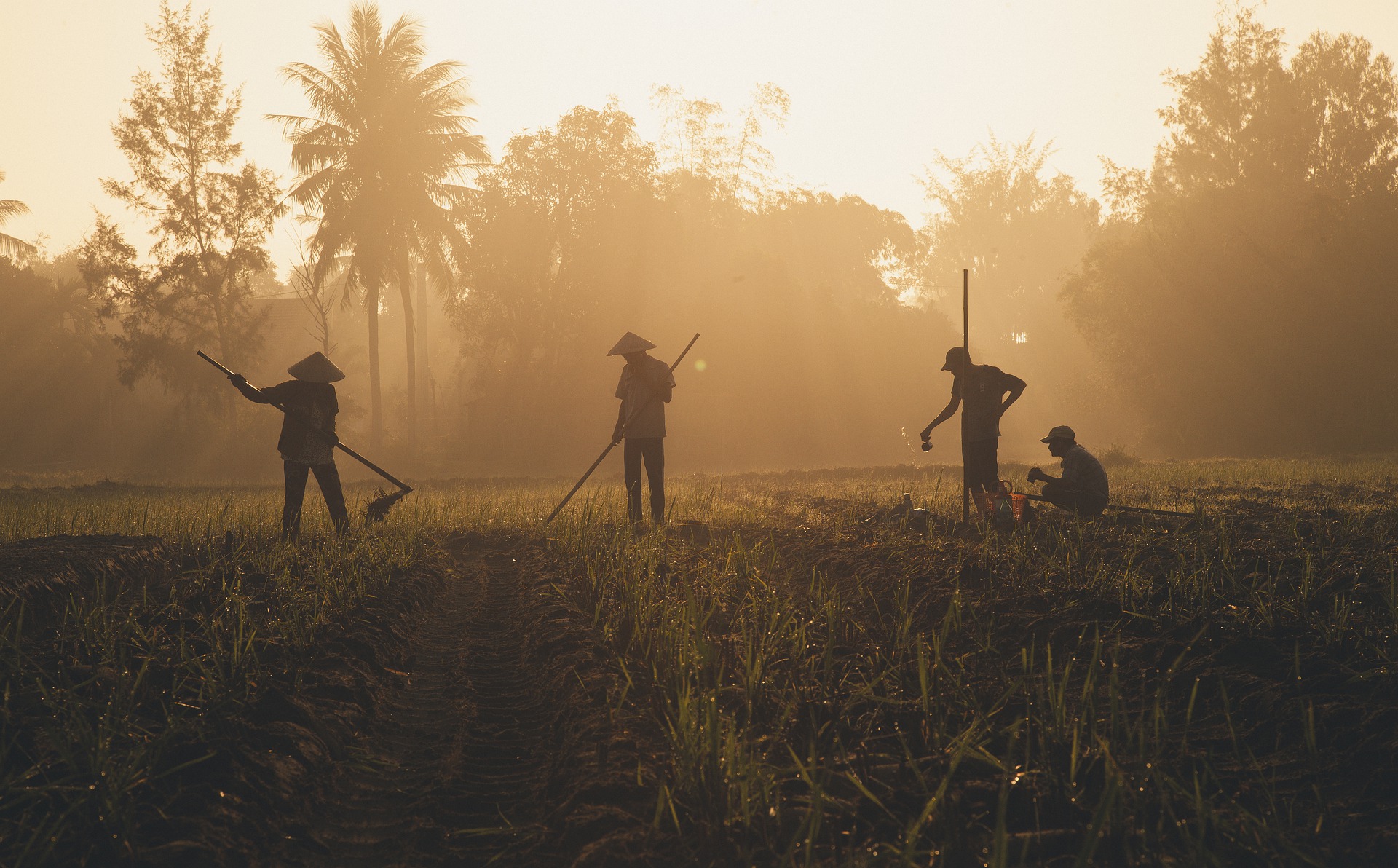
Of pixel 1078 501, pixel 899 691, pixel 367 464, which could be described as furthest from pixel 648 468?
pixel 899 691

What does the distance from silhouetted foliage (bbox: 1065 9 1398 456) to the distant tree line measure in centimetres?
8

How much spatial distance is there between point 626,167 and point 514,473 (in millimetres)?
11021

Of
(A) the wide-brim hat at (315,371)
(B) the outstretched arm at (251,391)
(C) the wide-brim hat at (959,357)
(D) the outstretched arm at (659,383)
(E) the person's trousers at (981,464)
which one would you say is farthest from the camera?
(D) the outstretched arm at (659,383)

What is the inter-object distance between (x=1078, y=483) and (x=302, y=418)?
22.3 feet

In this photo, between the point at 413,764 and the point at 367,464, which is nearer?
the point at 413,764

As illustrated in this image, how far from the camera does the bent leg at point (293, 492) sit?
7.76 metres

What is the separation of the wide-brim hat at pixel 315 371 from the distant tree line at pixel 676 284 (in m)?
19.3

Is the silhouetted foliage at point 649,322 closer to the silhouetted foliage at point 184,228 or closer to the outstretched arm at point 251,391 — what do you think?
the silhouetted foliage at point 184,228

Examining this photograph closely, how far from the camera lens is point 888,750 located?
2992mm

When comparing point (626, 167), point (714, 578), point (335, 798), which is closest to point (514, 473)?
point (626, 167)

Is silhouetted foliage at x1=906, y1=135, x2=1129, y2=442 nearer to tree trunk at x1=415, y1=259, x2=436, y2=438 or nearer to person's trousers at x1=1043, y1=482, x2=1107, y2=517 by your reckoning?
tree trunk at x1=415, y1=259, x2=436, y2=438

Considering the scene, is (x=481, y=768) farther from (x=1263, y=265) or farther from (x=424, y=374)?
(x=424, y=374)

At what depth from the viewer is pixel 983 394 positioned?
328 inches

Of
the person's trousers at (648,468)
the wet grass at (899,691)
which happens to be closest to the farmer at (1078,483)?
the wet grass at (899,691)
